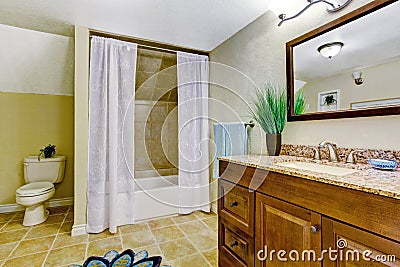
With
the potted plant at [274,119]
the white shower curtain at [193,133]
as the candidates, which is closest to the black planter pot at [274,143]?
the potted plant at [274,119]

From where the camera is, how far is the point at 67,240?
218 centimetres

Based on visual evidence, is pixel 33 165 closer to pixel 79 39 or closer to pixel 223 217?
pixel 79 39

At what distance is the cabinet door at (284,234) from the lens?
102 centimetres

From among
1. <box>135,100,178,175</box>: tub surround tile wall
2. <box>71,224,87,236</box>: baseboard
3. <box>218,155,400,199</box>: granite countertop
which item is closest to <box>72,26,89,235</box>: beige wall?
<box>71,224,87,236</box>: baseboard

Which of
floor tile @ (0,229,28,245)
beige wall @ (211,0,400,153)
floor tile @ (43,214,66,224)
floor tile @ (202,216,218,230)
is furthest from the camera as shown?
floor tile @ (43,214,66,224)

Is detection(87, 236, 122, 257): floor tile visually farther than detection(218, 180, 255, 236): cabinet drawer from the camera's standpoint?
Yes

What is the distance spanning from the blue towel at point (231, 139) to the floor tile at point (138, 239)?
0.91 metres

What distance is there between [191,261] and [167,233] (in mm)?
580

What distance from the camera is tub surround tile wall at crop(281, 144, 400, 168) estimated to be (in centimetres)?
123

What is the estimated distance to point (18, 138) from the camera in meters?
2.99

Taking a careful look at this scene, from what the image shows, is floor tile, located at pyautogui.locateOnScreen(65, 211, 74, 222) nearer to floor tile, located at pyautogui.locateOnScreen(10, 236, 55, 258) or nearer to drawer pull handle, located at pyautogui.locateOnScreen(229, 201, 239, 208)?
floor tile, located at pyautogui.locateOnScreen(10, 236, 55, 258)

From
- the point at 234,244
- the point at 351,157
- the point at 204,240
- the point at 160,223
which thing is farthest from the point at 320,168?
the point at 160,223

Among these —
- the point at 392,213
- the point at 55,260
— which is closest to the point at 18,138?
the point at 55,260

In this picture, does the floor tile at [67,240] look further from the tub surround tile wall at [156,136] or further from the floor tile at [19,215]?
the tub surround tile wall at [156,136]
